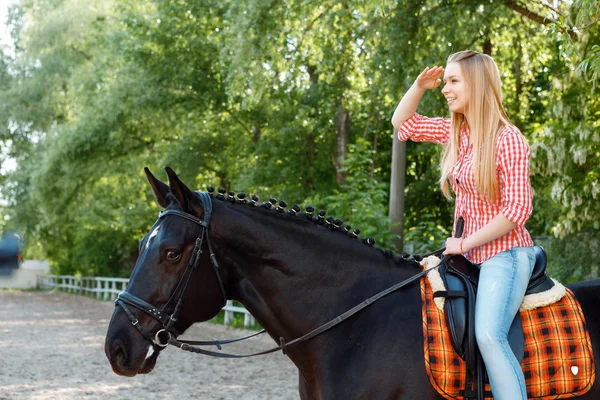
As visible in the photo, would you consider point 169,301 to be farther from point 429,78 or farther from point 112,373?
point 112,373

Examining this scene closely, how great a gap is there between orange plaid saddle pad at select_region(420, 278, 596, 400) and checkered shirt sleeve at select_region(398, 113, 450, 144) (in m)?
0.87

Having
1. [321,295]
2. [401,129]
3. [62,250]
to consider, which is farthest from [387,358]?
[62,250]

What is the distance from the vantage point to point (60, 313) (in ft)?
81.7

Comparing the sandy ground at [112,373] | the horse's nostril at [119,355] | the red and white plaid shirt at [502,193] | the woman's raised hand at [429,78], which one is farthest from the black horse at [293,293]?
the sandy ground at [112,373]

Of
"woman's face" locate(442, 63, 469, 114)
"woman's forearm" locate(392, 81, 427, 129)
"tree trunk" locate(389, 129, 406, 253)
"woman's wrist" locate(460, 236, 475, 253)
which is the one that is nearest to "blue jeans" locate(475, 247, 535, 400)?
"woman's wrist" locate(460, 236, 475, 253)

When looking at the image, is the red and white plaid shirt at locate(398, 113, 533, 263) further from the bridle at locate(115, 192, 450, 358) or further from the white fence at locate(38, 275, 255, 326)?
the white fence at locate(38, 275, 255, 326)

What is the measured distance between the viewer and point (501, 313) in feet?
10.7

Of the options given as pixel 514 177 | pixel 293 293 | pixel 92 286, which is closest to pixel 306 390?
pixel 293 293

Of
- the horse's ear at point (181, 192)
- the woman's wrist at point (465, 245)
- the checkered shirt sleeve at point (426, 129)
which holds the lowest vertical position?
the woman's wrist at point (465, 245)

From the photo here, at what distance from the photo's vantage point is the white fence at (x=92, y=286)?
3120 cm

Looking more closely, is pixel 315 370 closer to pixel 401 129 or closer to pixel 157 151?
pixel 401 129

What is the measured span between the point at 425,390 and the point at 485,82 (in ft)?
4.68

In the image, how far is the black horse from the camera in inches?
131

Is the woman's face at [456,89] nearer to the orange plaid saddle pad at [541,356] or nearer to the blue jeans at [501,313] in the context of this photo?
the blue jeans at [501,313]
